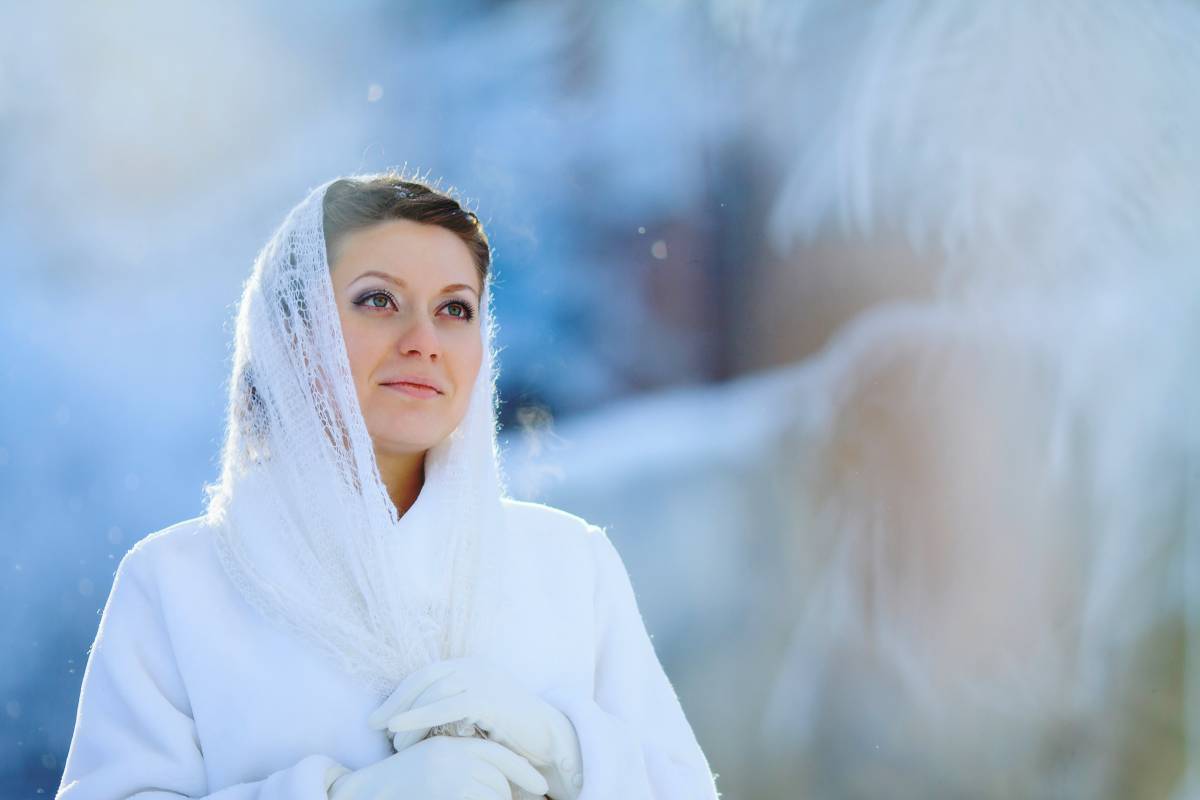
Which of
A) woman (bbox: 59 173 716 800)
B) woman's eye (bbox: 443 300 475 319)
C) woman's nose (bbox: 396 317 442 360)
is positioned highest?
woman's eye (bbox: 443 300 475 319)

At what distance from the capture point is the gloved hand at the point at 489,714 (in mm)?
1256

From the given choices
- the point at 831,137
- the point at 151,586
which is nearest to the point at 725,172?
the point at 831,137

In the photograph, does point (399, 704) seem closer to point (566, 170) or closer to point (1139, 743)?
point (566, 170)

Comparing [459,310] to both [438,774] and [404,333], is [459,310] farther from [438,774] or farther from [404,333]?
[438,774]

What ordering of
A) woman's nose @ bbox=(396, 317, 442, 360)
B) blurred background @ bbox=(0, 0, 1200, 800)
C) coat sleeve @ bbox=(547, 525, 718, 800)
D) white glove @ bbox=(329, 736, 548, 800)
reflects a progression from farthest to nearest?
blurred background @ bbox=(0, 0, 1200, 800), woman's nose @ bbox=(396, 317, 442, 360), coat sleeve @ bbox=(547, 525, 718, 800), white glove @ bbox=(329, 736, 548, 800)

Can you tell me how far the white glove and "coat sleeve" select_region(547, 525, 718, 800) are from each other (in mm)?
106

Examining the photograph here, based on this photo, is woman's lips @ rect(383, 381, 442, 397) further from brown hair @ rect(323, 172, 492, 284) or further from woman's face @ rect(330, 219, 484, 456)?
brown hair @ rect(323, 172, 492, 284)

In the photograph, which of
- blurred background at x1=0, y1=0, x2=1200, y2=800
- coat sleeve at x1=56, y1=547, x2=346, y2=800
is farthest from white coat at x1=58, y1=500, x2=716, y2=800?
blurred background at x1=0, y1=0, x2=1200, y2=800

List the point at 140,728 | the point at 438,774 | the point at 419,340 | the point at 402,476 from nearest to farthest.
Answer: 1. the point at 438,774
2. the point at 140,728
3. the point at 419,340
4. the point at 402,476

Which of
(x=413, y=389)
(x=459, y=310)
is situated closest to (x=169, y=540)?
(x=413, y=389)

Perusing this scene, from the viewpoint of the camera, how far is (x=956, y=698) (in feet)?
6.82

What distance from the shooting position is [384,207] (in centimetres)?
149

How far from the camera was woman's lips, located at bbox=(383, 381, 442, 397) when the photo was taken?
4.73 feet

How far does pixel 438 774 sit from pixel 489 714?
0.27ft
